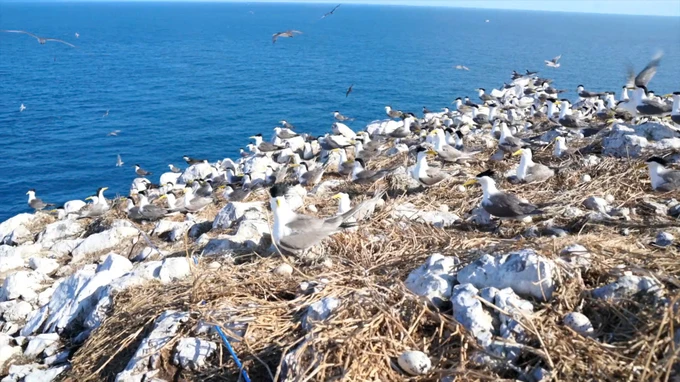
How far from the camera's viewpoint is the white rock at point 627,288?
3.90m

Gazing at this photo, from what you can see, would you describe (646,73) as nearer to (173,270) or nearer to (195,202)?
(195,202)

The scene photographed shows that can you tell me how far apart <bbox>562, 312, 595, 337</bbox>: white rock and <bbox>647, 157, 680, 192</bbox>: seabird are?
5021 mm

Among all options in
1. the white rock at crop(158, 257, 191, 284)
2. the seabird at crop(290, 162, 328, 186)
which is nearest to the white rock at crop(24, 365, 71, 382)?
the white rock at crop(158, 257, 191, 284)

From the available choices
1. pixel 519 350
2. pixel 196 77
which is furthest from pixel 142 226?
pixel 196 77

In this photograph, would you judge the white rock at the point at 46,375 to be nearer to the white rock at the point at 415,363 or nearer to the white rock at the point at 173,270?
the white rock at the point at 173,270

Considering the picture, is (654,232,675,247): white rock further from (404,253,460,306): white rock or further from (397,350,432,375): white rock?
(397,350,432,375): white rock

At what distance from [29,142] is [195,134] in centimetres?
1135

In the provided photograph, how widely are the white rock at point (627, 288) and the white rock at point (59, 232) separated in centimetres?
1224

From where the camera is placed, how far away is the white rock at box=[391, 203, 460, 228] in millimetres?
7329

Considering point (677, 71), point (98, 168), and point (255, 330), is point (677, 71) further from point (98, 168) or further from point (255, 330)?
point (255, 330)

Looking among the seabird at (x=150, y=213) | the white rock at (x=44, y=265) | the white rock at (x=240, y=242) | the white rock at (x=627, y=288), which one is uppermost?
the white rock at (x=627, y=288)

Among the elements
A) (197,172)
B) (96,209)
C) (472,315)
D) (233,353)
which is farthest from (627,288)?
(197,172)

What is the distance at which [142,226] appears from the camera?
12.4m

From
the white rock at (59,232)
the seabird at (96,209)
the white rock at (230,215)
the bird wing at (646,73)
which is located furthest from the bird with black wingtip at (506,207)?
the bird wing at (646,73)
